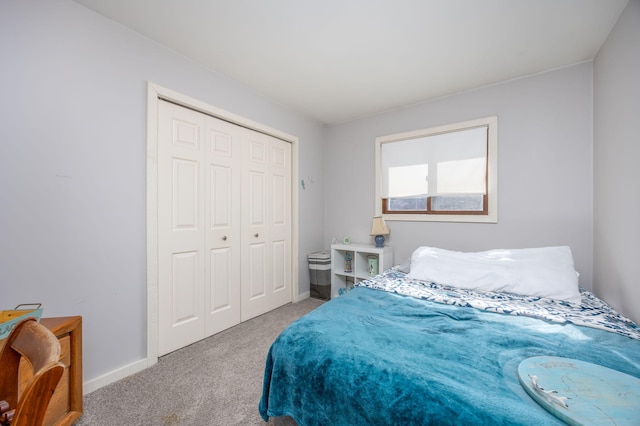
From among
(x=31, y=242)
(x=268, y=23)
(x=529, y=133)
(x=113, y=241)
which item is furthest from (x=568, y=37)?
(x=31, y=242)

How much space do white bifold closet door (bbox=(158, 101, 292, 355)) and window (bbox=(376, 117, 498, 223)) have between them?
54.1 inches

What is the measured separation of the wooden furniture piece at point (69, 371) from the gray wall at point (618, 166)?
3.28 metres

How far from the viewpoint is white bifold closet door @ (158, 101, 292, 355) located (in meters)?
2.10

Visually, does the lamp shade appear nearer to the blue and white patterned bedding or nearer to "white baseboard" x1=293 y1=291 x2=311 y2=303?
the blue and white patterned bedding

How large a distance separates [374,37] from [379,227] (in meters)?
1.96

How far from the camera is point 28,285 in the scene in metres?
1.45

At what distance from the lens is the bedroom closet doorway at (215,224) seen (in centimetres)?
210

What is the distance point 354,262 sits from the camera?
321 centimetres

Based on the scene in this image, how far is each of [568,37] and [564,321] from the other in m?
2.07

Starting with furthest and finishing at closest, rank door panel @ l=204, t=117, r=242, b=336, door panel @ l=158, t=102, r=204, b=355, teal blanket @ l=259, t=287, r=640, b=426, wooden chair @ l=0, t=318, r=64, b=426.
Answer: door panel @ l=204, t=117, r=242, b=336 → door panel @ l=158, t=102, r=204, b=355 → teal blanket @ l=259, t=287, r=640, b=426 → wooden chair @ l=0, t=318, r=64, b=426

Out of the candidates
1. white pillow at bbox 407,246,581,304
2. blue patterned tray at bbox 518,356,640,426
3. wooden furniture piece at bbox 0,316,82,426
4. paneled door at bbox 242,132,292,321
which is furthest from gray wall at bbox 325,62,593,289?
wooden furniture piece at bbox 0,316,82,426

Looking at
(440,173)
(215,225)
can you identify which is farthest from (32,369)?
(440,173)

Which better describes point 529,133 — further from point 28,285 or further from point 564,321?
point 28,285

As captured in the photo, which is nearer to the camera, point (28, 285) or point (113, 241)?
point (28, 285)
